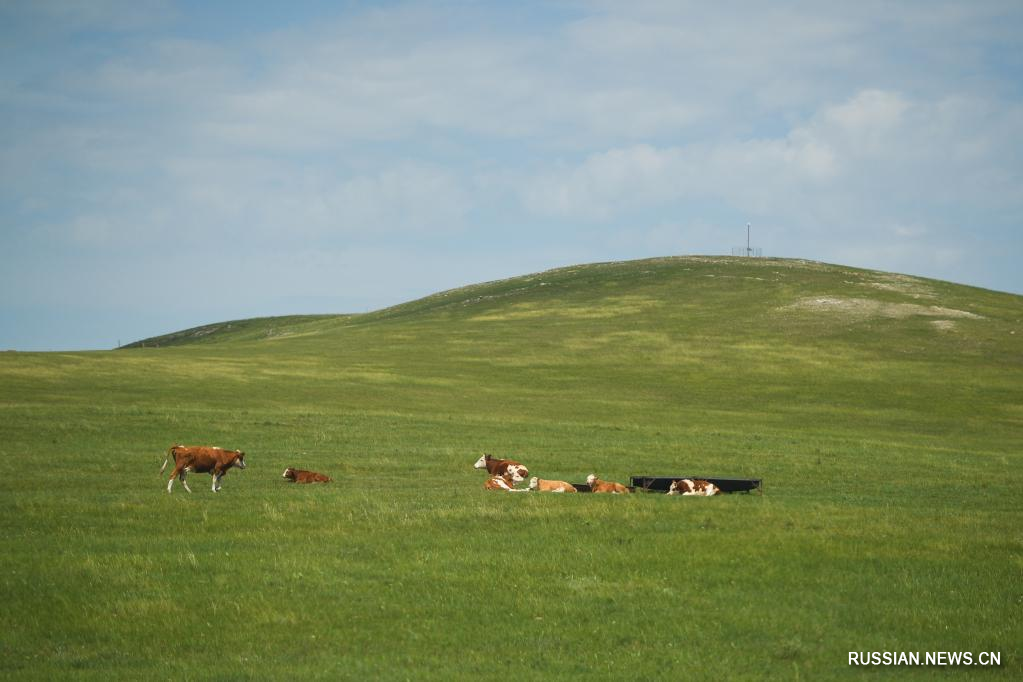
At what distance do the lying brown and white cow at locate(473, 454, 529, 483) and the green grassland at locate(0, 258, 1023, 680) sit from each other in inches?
17.2

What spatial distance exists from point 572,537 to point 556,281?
111629mm

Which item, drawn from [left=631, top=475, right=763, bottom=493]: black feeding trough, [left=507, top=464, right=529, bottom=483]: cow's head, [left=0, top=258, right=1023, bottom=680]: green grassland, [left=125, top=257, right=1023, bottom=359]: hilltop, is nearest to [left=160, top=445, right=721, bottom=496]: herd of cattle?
[left=631, top=475, right=763, bottom=493]: black feeding trough

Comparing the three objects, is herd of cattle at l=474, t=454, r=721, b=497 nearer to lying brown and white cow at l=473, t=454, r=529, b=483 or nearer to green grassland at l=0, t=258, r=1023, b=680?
green grassland at l=0, t=258, r=1023, b=680

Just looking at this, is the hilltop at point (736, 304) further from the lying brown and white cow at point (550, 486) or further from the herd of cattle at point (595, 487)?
the lying brown and white cow at point (550, 486)

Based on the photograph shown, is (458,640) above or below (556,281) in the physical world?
below

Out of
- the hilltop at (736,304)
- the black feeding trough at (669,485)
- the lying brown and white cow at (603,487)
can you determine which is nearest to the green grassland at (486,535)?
the black feeding trough at (669,485)

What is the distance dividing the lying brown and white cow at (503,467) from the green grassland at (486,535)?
44 centimetres

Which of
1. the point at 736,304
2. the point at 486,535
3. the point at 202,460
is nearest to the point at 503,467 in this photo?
the point at 202,460

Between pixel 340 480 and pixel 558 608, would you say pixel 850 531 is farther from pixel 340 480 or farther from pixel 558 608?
pixel 340 480

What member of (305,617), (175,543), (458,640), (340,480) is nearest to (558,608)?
(458,640)

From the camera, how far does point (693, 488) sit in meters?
26.0

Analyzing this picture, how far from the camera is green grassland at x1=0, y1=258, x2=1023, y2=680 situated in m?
13.9

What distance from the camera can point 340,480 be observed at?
28.2 m

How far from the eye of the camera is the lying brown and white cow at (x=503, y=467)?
29.4 metres
